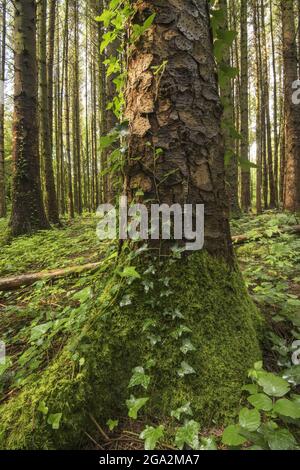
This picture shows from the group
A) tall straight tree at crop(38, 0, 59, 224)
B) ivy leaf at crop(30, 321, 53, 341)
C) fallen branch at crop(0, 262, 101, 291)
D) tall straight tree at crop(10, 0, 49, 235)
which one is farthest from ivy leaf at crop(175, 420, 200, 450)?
tall straight tree at crop(38, 0, 59, 224)

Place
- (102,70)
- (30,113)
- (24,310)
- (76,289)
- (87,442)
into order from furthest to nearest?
(102,70) < (30,113) < (76,289) < (24,310) < (87,442)

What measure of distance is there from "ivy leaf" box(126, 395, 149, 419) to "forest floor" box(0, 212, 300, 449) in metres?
0.11

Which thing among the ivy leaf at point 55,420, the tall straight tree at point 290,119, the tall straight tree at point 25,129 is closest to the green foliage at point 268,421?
the ivy leaf at point 55,420

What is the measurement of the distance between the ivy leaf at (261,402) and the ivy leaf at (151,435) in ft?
1.32

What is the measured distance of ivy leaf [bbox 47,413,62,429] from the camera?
4.54 ft

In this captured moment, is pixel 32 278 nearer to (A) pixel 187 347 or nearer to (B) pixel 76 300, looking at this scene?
(B) pixel 76 300

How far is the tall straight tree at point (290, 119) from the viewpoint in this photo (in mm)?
6035

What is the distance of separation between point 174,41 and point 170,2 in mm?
224

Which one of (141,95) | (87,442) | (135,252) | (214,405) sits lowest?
(87,442)

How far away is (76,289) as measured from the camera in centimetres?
305

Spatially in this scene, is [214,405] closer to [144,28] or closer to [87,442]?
[87,442]

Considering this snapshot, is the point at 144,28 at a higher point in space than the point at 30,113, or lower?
lower

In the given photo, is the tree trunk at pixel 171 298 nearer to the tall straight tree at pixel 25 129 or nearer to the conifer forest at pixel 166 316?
the conifer forest at pixel 166 316
